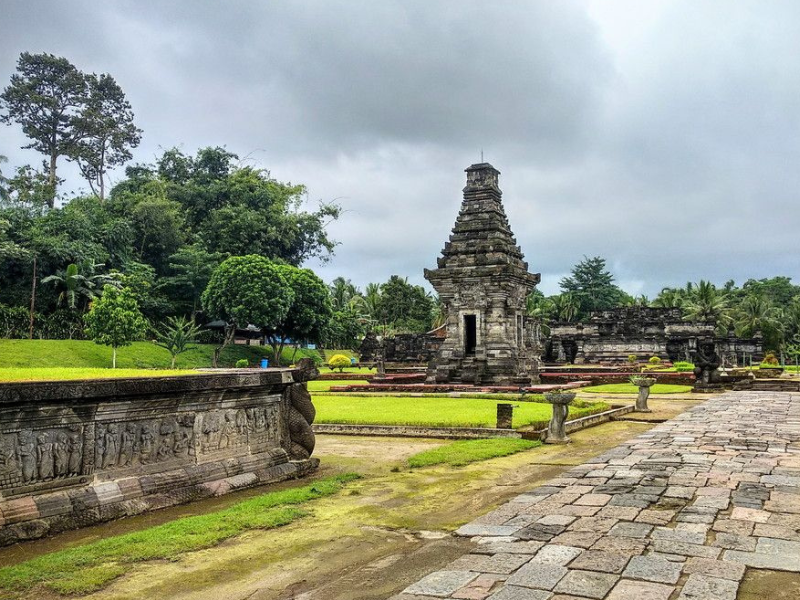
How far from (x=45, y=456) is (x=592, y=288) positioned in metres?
76.3

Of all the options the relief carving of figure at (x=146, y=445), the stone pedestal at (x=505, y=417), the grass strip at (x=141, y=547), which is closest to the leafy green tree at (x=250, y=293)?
the stone pedestal at (x=505, y=417)

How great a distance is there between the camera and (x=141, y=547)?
184 inches

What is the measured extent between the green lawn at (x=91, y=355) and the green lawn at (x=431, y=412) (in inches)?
744

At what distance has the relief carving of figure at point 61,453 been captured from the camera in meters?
5.35

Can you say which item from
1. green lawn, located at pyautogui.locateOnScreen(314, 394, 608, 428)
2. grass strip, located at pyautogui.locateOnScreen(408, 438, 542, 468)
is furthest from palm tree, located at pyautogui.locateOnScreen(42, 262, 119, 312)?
grass strip, located at pyautogui.locateOnScreen(408, 438, 542, 468)

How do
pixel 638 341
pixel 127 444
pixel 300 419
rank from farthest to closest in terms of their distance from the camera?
pixel 638 341 → pixel 300 419 → pixel 127 444

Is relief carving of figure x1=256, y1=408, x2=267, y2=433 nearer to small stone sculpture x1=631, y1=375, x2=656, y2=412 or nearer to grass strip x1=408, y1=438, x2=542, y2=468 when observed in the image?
grass strip x1=408, y1=438, x2=542, y2=468

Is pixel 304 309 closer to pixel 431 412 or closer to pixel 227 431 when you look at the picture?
pixel 431 412

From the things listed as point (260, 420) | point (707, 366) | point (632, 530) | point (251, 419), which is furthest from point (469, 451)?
point (707, 366)

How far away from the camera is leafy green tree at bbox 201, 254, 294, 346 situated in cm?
3834

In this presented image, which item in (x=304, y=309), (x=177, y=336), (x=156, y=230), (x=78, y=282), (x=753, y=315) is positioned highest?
(x=156, y=230)

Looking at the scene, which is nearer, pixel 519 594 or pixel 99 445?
pixel 519 594

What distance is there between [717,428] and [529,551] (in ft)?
30.3

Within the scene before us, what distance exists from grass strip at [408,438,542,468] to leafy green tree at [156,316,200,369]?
23987mm
